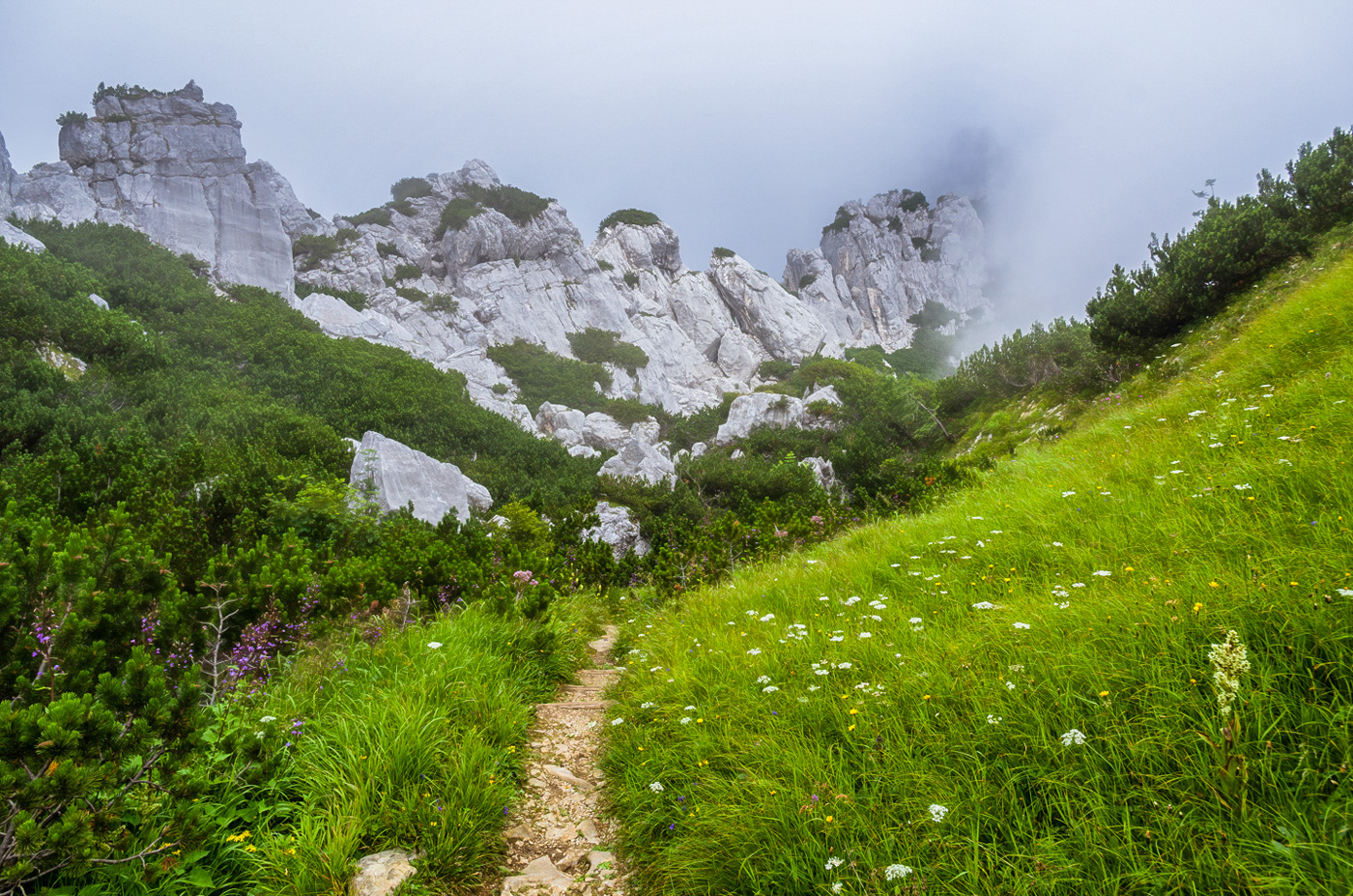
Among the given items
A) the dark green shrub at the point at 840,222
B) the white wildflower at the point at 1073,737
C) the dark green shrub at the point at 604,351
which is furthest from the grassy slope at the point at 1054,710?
the dark green shrub at the point at 840,222

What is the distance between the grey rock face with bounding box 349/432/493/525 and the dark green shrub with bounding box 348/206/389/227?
4646 centimetres

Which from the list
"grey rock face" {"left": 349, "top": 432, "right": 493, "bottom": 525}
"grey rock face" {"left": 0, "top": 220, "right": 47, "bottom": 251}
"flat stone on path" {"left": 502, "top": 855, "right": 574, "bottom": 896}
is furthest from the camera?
"grey rock face" {"left": 0, "top": 220, "right": 47, "bottom": 251}

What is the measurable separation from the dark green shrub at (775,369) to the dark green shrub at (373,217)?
4467 cm

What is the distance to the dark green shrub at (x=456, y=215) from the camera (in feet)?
185

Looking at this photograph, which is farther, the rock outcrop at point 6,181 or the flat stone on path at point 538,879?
the rock outcrop at point 6,181

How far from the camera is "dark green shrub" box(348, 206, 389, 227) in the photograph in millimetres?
56188

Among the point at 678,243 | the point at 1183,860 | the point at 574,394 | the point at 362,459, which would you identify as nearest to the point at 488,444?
the point at 362,459

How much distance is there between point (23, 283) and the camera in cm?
1991

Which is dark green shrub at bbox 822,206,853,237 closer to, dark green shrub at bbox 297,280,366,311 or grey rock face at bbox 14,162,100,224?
dark green shrub at bbox 297,280,366,311

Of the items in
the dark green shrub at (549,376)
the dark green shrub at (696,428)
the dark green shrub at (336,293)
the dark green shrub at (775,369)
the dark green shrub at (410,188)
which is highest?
the dark green shrub at (410,188)

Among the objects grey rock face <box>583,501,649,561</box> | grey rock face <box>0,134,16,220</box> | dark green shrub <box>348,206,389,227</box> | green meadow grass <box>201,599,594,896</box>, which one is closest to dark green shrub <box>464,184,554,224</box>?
dark green shrub <box>348,206,389,227</box>

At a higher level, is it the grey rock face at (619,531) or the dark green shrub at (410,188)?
the dark green shrub at (410,188)

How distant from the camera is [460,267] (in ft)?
181

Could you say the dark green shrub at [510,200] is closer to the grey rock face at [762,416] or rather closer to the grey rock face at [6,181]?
the grey rock face at [6,181]
